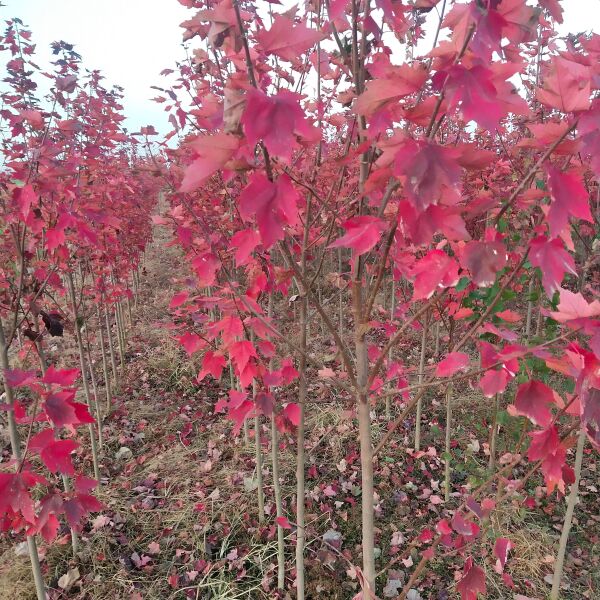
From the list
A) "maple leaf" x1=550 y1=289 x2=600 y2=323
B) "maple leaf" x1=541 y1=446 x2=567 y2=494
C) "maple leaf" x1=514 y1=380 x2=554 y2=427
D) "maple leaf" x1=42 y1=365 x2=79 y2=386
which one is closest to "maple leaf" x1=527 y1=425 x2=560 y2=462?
"maple leaf" x1=541 y1=446 x2=567 y2=494

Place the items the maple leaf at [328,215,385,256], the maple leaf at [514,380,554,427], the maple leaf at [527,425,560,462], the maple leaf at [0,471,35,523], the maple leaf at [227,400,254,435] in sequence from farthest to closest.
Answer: the maple leaf at [227,400,254,435] → the maple leaf at [0,471,35,523] → the maple leaf at [527,425,560,462] → the maple leaf at [514,380,554,427] → the maple leaf at [328,215,385,256]

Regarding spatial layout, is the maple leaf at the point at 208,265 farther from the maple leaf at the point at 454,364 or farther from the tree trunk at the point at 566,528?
the tree trunk at the point at 566,528

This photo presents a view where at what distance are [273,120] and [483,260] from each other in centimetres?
56

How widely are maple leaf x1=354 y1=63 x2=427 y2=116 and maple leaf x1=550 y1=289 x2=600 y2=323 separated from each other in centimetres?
55

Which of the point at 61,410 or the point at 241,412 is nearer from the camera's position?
the point at 61,410

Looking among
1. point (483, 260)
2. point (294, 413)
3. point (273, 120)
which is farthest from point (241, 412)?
point (273, 120)

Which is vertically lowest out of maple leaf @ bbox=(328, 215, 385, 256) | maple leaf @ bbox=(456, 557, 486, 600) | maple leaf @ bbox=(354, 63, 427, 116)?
maple leaf @ bbox=(456, 557, 486, 600)

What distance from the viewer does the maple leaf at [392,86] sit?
2.74ft

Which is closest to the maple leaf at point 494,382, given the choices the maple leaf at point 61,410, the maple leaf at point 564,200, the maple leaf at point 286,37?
the maple leaf at point 564,200

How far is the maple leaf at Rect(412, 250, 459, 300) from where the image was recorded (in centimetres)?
109

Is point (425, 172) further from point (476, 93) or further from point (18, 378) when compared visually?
point (18, 378)

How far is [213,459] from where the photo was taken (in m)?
3.94

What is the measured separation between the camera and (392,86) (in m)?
0.85

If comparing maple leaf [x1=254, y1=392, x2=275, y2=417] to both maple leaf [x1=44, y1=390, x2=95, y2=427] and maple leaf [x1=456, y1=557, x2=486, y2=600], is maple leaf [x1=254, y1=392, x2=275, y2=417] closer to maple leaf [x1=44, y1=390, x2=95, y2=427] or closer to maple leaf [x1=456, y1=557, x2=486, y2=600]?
maple leaf [x1=44, y1=390, x2=95, y2=427]
